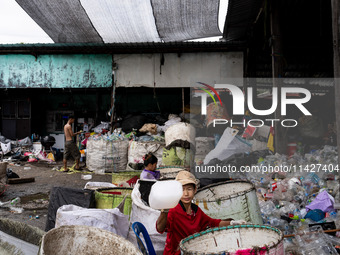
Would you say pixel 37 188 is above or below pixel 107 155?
below

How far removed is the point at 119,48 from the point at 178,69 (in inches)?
81.7

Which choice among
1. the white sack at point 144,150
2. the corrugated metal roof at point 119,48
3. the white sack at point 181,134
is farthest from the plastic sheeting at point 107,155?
the corrugated metal roof at point 119,48

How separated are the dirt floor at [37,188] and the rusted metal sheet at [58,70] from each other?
289cm

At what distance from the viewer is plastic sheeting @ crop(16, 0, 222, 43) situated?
6.57 metres

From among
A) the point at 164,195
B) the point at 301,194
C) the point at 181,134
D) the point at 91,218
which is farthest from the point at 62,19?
the point at 164,195

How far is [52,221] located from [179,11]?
5.08 meters

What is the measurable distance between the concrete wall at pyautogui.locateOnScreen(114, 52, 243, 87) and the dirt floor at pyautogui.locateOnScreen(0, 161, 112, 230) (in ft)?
11.9

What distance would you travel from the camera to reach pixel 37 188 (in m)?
7.30

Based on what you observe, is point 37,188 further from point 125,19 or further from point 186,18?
point 186,18

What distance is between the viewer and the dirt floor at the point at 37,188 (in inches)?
203

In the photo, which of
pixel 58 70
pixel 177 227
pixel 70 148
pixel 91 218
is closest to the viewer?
pixel 177 227

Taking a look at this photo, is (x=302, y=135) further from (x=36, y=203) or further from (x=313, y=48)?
(x=36, y=203)

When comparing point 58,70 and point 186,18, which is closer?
point 186,18

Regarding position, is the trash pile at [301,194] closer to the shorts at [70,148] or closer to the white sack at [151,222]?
the white sack at [151,222]
